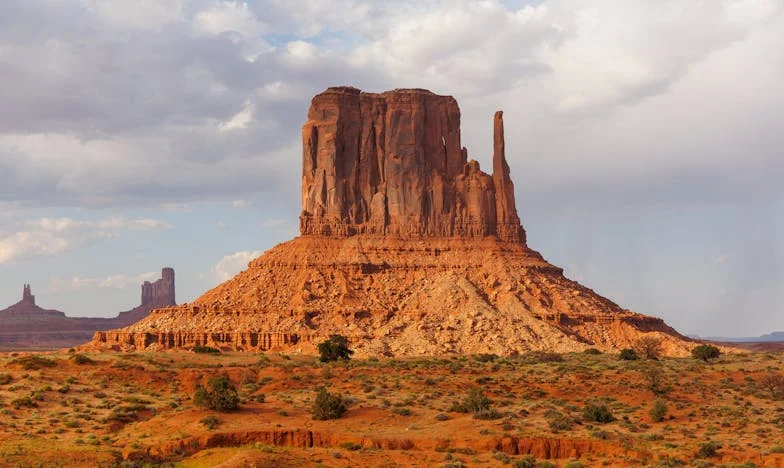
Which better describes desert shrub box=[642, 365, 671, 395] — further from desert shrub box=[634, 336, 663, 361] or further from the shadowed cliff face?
the shadowed cliff face

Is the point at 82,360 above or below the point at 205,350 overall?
below

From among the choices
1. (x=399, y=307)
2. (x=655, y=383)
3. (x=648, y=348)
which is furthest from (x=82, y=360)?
(x=648, y=348)

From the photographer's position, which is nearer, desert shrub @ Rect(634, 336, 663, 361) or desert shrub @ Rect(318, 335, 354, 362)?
desert shrub @ Rect(318, 335, 354, 362)

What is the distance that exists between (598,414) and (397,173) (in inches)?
2930

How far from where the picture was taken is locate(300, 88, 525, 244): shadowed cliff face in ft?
417

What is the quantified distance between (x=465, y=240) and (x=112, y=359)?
5303 centimetres

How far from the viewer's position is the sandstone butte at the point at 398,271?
10981 centimetres

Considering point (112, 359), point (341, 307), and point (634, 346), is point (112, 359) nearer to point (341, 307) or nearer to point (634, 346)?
point (341, 307)

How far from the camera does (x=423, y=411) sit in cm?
5906

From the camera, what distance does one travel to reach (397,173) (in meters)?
129

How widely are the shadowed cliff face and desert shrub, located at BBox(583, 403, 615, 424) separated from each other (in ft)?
227

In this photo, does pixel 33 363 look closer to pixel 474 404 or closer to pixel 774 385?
pixel 474 404

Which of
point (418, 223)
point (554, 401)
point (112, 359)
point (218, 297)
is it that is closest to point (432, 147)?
point (418, 223)

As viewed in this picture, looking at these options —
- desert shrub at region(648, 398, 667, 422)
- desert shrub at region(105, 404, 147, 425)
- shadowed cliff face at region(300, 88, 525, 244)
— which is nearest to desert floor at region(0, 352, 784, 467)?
desert shrub at region(105, 404, 147, 425)
